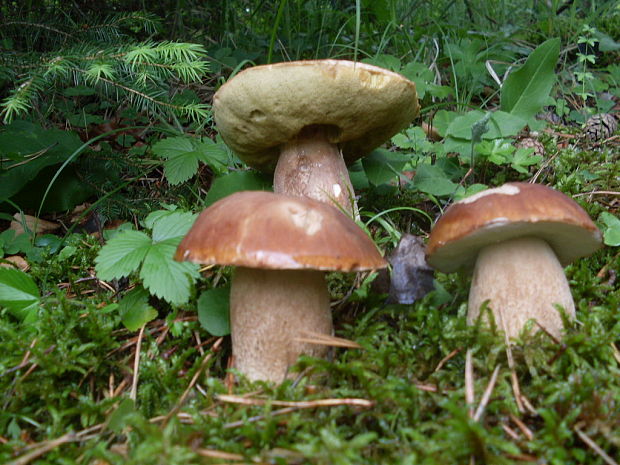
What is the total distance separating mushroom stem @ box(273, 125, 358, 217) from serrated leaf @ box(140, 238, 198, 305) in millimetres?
688

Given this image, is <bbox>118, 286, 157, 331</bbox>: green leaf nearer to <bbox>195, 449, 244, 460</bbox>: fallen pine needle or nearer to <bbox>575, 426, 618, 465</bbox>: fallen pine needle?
<bbox>195, 449, 244, 460</bbox>: fallen pine needle

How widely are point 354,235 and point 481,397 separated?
0.54m

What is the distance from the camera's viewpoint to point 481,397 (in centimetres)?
122

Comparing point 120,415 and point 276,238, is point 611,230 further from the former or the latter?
point 120,415

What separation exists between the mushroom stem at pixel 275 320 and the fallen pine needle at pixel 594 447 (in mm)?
690

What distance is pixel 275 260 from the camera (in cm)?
111

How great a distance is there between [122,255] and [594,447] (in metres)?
1.46

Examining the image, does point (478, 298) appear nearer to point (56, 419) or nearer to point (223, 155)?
point (56, 419)

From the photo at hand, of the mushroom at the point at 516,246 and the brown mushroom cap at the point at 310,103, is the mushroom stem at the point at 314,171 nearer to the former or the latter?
the brown mushroom cap at the point at 310,103

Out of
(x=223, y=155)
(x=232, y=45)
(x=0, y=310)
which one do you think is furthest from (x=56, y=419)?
(x=232, y=45)

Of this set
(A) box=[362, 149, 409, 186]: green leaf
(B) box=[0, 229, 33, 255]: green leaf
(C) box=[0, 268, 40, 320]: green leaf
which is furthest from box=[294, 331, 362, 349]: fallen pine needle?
(B) box=[0, 229, 33, 255]: green leaf

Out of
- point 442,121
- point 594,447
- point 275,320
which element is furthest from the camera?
point 442,121

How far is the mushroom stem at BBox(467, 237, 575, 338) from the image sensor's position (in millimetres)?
1401

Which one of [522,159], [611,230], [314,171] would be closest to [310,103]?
[314,171]
